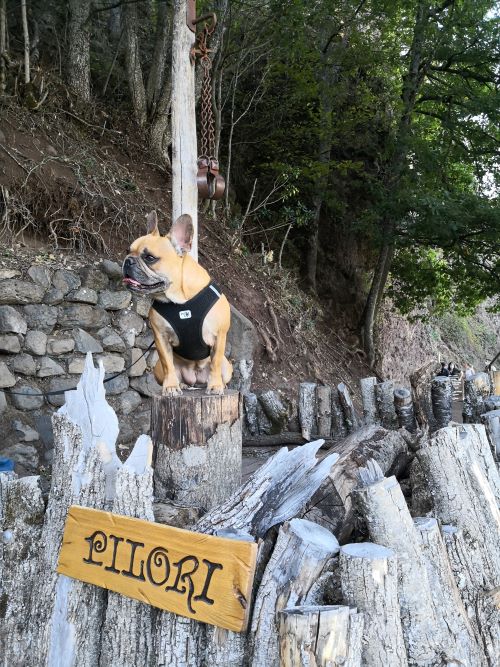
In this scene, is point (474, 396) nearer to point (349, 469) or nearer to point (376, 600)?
point (349, 469)

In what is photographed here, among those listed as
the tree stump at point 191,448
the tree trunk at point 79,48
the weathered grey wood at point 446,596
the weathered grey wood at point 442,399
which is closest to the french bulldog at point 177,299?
the tree stump at point 191,448

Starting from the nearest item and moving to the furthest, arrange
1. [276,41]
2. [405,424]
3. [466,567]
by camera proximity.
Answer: [466,567]
[405,424]
[276,41]

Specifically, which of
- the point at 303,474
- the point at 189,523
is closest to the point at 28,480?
the point at 189,523

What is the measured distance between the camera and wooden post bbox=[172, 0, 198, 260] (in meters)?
3.88

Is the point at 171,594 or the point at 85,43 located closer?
the point at 171,594

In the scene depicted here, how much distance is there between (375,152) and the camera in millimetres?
10906

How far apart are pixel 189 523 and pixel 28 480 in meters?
0.72

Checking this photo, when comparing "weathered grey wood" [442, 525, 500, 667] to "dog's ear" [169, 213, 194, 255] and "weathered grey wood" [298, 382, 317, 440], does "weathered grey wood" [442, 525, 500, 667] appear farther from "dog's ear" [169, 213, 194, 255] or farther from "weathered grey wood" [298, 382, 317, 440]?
"weathered grey wood" [298, 382, 317, 440]

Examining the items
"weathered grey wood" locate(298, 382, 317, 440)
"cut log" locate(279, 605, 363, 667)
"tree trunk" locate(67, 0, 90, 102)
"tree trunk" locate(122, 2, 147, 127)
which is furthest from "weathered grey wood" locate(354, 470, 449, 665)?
"tree trunk" locate(122, 2, 147, 127)

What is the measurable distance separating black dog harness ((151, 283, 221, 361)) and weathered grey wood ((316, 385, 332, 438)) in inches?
72.2

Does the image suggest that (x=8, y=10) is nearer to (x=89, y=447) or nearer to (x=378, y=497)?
(x=89, y=447)

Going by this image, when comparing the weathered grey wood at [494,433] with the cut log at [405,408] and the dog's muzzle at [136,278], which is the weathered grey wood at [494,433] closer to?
the cut log at [405,408]

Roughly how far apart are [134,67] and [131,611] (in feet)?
25.9

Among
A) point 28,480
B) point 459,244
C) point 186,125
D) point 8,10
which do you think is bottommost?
point 28,480
